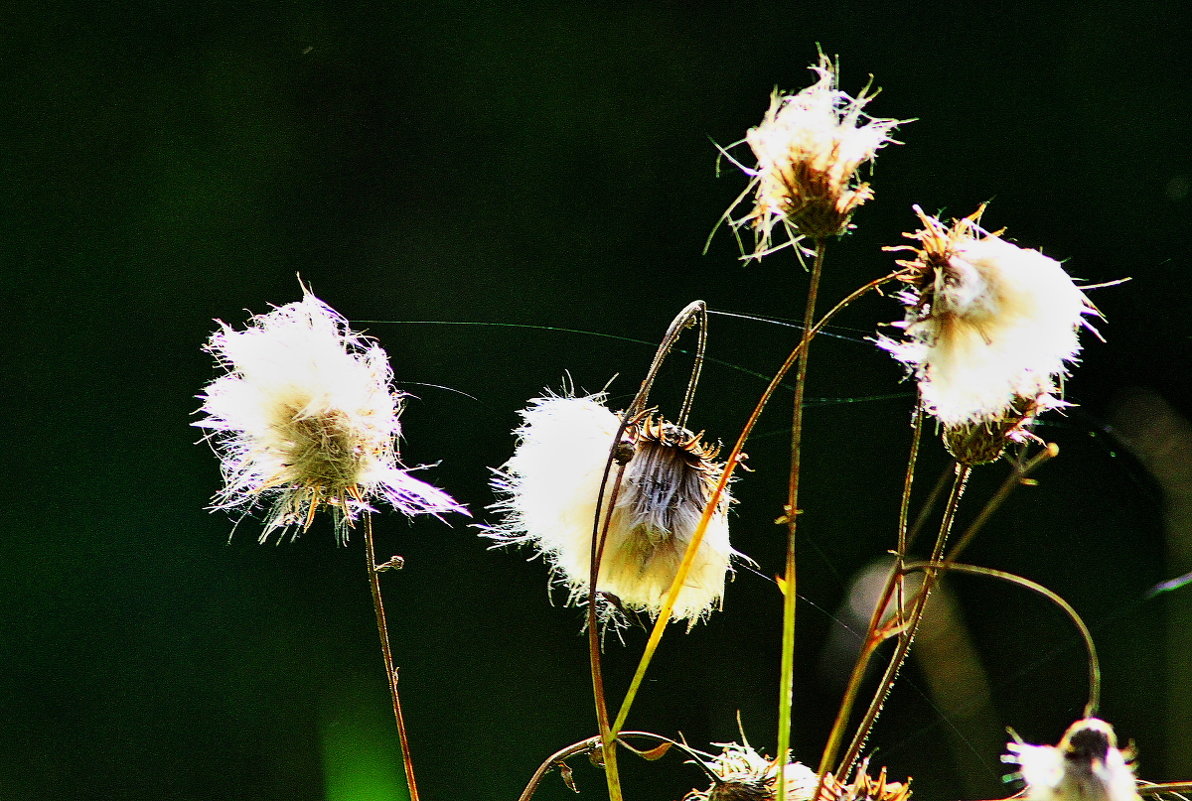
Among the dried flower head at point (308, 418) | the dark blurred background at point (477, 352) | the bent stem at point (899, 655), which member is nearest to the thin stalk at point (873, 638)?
the bent stem at point (899, 655)

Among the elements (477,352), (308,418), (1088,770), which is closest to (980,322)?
(1088,770)

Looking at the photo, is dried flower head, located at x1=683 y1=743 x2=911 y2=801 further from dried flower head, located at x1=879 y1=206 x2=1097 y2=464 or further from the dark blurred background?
the dark blurred background

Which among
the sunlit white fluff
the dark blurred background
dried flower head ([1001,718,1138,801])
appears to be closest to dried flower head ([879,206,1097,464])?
the sunlit white fluff

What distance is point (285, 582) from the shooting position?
1.31 m

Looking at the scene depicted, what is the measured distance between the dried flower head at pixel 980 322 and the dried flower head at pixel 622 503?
10 cm

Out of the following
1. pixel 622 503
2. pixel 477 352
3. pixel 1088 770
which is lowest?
pixel 1088 770

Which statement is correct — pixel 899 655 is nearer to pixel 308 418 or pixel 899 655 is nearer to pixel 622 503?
pixel 622 503

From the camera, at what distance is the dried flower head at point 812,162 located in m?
0.30

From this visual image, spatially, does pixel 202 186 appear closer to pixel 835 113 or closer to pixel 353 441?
pixel 353 441

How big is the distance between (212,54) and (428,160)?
31cm

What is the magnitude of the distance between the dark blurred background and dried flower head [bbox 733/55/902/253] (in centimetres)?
72

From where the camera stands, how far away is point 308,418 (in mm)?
396

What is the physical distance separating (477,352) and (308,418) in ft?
2.83

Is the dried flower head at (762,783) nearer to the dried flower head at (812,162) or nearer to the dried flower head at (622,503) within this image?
the dried flower head at (622,503)
